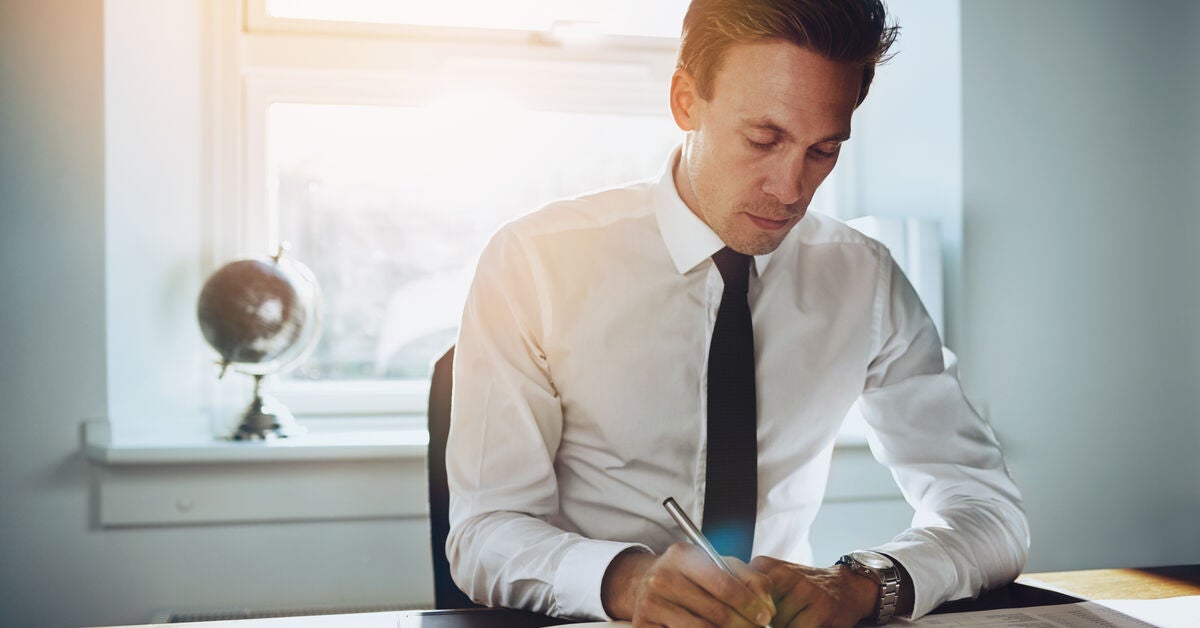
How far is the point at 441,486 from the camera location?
144 centimetres

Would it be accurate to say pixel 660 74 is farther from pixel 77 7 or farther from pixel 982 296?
pixel 77 7

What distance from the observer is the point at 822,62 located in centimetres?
121

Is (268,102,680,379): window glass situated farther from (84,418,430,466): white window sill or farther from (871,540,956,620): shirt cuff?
(871,540,956,620): shirt cuff

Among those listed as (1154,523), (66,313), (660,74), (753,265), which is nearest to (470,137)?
(660,74)

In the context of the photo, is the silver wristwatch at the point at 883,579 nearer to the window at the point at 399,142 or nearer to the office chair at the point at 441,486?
the office chair at the point at 441,486

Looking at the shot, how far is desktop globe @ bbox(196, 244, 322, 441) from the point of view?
2102 millimetres

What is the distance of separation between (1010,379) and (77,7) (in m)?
2.30

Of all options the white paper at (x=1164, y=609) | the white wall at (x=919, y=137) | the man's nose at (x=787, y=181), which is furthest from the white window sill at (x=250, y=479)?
the white paper at (x=1164, y=609)

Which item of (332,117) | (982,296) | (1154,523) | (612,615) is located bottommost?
(1154,523)

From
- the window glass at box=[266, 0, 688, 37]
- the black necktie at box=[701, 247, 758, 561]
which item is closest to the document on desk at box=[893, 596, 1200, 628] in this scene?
the black necktie at box=[701, 247, 758, 561]

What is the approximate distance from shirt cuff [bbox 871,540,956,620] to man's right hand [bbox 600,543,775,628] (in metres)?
0.20

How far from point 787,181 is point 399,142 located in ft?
4.95

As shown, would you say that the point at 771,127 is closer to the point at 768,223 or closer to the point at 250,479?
the point at 768,223

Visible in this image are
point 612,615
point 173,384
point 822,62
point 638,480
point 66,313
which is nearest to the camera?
point 612,615
